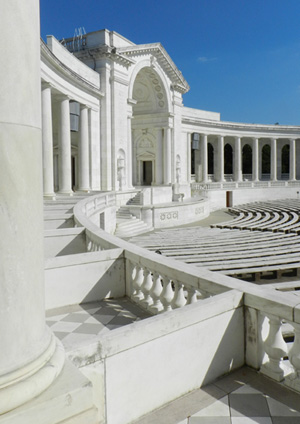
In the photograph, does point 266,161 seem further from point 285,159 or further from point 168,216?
point 168,216

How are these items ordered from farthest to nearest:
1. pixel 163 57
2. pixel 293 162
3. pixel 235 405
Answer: pixel 293 162
pixel 163 57
pixel 235 405

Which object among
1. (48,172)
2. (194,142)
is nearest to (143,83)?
(194,142)

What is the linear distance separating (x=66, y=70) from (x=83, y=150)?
10.5 meters

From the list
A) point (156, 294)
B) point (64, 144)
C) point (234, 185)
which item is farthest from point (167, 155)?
point (156, 294)

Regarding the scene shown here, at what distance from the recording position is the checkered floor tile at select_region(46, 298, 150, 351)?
8711mm

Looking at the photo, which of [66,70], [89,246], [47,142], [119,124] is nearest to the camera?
[89,246]

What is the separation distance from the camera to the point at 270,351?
645cm

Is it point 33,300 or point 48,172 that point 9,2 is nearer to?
point 33,300

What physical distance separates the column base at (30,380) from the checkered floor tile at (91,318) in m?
4.12

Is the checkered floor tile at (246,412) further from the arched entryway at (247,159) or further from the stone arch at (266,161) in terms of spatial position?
the stone arch at (266,161)

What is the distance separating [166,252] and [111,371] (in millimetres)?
16315

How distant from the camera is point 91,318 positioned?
9508mm

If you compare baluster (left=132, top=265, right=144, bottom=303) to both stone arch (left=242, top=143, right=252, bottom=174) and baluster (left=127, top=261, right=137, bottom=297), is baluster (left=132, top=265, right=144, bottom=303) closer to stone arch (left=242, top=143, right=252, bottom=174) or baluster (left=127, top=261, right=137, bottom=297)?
baluster (left=127, top=261, right=137, bottom=297)

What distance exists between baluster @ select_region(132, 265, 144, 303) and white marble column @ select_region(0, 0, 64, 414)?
19.5 feet
